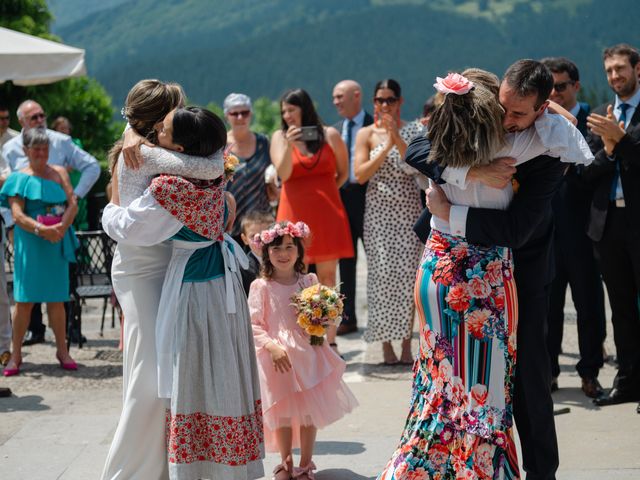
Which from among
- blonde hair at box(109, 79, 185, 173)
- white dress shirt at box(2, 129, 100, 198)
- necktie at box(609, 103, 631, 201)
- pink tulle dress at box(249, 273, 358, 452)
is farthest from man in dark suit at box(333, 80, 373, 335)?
blonde hair at box(109, 79, 185, 173)

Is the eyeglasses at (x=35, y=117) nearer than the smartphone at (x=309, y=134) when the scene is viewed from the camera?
No

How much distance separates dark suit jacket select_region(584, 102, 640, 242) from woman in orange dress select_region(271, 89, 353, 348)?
218cm

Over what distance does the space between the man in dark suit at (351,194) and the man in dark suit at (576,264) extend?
261 centimetres

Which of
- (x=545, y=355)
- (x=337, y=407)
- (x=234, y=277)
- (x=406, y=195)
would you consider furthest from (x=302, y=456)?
(x=406, y=195)

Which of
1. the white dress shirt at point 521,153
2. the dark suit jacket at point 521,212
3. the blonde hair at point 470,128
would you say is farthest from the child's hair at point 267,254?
the blonde hair at point 470,128

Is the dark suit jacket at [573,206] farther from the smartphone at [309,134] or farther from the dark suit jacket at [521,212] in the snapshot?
the dark suit jacket at [521,212]

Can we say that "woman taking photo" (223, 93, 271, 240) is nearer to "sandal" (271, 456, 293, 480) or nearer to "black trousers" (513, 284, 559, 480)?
"sandal" (271, 456, 293, 480)

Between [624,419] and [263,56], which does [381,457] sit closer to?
[624,419]

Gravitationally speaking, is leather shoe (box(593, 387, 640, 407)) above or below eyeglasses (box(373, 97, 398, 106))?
below

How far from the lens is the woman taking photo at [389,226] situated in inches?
304

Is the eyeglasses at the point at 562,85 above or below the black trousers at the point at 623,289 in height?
above

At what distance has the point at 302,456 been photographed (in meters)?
5.13

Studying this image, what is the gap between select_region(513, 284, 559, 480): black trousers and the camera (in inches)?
169

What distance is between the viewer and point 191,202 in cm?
441
